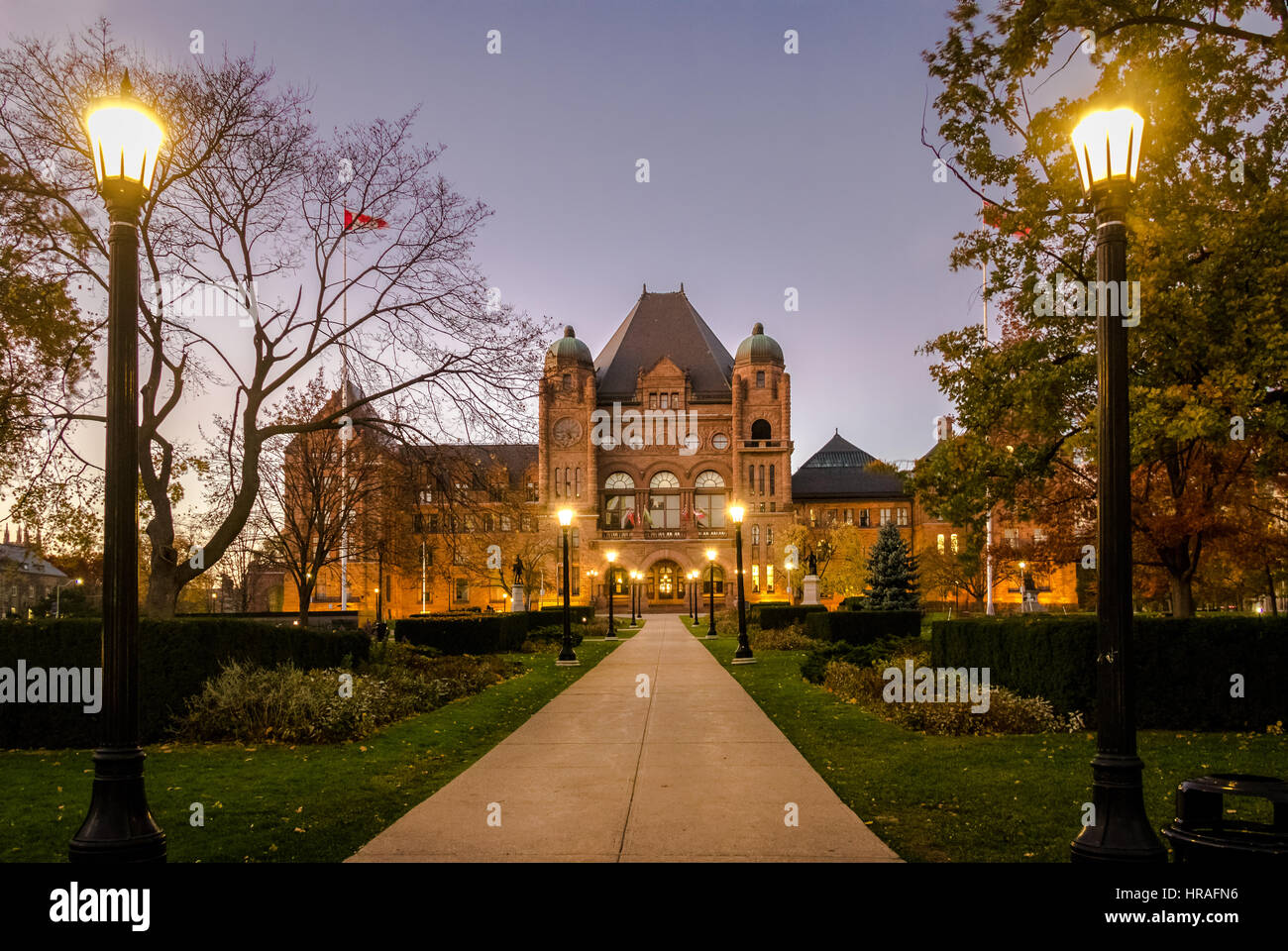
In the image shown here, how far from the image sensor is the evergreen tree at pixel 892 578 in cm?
3547

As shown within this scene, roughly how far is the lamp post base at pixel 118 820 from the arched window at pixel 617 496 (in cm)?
7289

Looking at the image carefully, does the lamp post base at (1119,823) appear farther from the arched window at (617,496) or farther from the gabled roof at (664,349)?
the gabled roof at (664,349)

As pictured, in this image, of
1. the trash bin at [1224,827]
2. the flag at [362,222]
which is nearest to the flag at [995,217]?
the flag at [362,222]

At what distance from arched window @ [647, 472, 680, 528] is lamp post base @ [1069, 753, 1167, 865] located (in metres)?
72.4

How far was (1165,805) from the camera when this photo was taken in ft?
25.8

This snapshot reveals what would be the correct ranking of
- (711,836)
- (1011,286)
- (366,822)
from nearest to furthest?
1. (711,836)
2. (366,822)
3. (1011,286)

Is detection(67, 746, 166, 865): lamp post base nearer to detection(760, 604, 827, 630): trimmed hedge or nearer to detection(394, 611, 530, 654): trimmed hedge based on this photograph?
detection(394, 611, 530, 654): trimmed hedge

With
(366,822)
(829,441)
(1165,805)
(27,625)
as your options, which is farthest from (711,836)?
(829,441)

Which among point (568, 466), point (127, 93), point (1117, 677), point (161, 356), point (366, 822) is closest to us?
point (1117, 677)

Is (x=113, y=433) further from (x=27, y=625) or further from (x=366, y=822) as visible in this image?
(x=27, y=625)

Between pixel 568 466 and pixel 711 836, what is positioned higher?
pixel 568 466

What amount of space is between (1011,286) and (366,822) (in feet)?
45.2

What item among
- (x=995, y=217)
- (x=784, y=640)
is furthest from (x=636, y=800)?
(x=784, y=640)

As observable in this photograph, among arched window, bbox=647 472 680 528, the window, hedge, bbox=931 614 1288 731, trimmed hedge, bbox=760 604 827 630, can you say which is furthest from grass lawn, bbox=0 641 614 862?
the window
